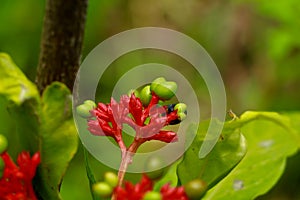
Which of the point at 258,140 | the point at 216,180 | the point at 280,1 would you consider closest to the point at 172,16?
the point at 280,1

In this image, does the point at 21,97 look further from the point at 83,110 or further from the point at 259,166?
the point at 259,166

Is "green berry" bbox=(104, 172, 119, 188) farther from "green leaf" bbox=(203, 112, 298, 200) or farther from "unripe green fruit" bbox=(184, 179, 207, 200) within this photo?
"green leaf" bbox=(203, 112, 298, 200)

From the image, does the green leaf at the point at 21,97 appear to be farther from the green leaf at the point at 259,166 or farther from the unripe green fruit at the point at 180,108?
the green leaf at the point at 259,166

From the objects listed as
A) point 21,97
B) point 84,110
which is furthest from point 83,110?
point 21,97

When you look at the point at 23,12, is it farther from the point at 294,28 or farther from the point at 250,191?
the point at 250,191

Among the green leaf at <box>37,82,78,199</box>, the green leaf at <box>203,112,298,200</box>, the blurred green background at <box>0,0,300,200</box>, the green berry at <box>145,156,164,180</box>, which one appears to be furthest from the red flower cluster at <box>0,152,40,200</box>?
the blurred green background at <box>0,0,300,200</box>

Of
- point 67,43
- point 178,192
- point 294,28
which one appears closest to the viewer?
point 178,192
